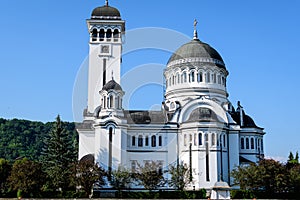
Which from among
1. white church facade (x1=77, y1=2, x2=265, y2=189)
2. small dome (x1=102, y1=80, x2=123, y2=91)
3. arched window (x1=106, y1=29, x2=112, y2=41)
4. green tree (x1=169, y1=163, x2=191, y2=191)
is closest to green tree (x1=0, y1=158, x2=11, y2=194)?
white church facade (x1=77, y1=2, x2=265, y2=189)

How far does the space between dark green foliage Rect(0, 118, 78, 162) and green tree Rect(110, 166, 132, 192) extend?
4989 centimetres

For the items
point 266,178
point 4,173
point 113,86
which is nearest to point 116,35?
point 113,86

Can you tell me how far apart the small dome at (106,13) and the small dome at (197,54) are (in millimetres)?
8357

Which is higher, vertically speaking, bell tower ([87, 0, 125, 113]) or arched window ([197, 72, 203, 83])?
bell tower ([87, 0, 125, 113])

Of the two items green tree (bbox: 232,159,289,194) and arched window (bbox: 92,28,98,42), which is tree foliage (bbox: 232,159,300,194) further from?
arched window (bbox: 92,28,98,42)

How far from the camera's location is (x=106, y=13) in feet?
157

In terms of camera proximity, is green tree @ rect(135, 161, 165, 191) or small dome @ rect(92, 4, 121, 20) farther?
small dome @ rect(92, 4, 121, 20)

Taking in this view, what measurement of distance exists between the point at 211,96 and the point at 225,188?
17163 millimetres

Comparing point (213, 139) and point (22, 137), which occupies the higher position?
point (22, 137)

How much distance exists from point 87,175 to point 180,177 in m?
8.88

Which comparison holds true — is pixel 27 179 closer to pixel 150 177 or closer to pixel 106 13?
pixel 150 177

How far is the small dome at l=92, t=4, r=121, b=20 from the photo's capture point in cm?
4738

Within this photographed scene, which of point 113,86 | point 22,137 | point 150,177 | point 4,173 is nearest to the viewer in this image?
point 150,177

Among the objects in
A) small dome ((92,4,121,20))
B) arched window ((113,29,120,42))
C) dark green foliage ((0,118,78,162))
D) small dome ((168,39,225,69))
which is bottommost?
dark green foliage ((0,118,78,162))
